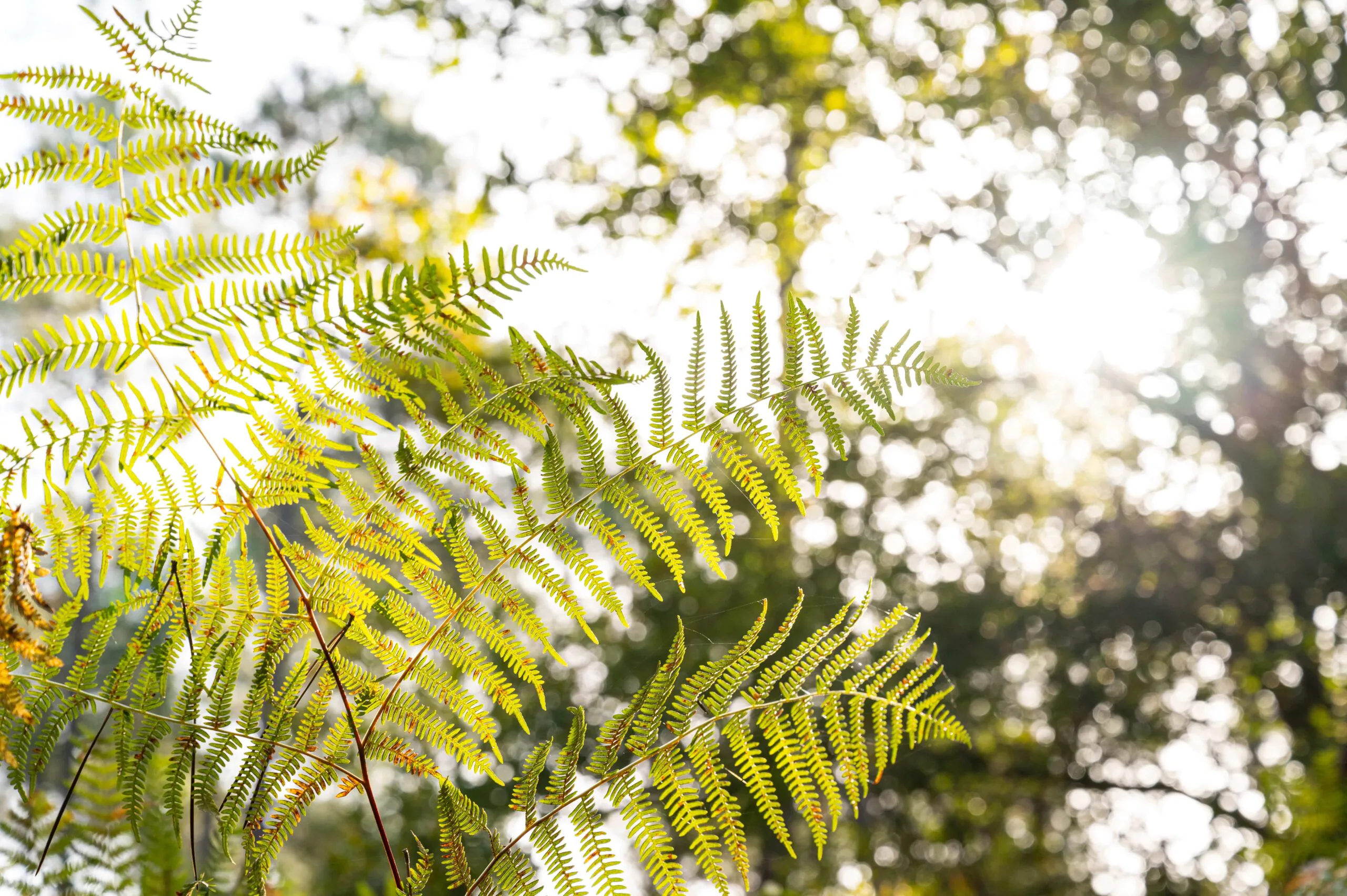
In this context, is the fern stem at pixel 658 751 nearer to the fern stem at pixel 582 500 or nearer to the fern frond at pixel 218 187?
the fern stem at pixel 582 500

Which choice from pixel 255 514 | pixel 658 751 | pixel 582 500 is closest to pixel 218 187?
pixel 255 514

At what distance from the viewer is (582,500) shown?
0.61 m

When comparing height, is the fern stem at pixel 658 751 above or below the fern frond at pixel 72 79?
below

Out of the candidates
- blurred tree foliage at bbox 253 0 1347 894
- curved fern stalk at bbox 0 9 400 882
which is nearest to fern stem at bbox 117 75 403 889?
curved fern stalk at bbox 0 9 400 882

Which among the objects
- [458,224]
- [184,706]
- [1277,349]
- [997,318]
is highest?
[458,224]

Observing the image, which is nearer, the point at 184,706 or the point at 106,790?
the point at 184,706

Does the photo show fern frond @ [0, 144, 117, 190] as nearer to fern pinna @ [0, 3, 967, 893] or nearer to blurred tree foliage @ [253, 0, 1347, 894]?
fern pinna @ [0, 3, 967, 893]

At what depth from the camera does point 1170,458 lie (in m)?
3.84

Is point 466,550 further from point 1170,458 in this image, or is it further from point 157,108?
point 1170,458

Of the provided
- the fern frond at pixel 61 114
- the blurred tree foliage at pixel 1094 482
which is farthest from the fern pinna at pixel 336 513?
the blurred tree foliage at pixel 1094 482

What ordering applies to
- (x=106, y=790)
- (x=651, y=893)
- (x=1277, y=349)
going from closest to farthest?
(x=106, y=790), (x=651, y=893), (x=1277, y=349)

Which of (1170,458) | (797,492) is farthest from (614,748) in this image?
(1170,458)

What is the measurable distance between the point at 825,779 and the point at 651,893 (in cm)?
302

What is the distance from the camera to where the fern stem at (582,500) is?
0.61 meters
